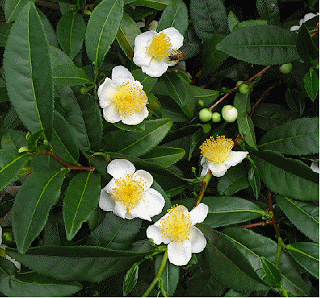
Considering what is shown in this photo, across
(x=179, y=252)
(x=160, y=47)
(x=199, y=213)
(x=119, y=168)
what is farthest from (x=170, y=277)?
(x=160, y=47)

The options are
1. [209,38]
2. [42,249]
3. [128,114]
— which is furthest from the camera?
[209,38]

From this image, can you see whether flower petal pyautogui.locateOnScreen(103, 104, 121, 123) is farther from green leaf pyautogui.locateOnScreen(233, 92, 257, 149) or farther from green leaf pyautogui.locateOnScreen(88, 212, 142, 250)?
green leaf pyautogui.locateOnScreen(233, 92, 257, 149)

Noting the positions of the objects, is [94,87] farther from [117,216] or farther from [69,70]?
[117,216]

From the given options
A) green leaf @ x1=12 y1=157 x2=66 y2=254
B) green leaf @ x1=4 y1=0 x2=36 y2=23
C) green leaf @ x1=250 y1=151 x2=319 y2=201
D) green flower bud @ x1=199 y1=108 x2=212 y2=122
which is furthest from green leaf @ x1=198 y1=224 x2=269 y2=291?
green leaf @ x1=4 y1=0 x2=36 y2=23

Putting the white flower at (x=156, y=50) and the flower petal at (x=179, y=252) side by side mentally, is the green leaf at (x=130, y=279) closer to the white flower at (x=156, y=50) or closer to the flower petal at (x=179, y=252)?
the flower petal at (x=179, y=252)

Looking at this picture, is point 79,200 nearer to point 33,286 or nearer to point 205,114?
point 33,286

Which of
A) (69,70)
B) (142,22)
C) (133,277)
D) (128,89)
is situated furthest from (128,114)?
(142,22)
